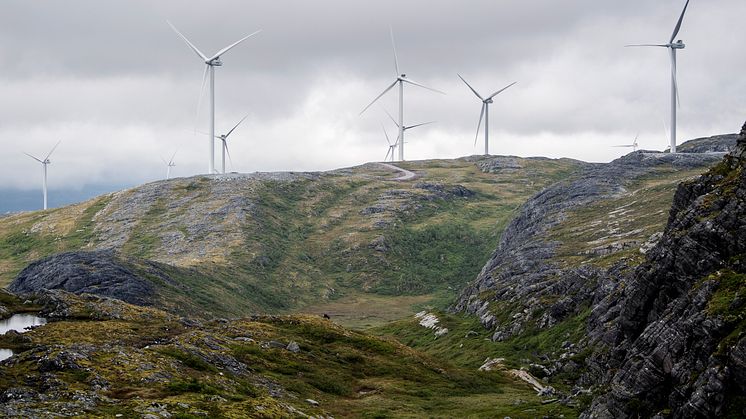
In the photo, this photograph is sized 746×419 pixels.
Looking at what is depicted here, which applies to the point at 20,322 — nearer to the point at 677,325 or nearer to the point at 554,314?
the point at 677,325

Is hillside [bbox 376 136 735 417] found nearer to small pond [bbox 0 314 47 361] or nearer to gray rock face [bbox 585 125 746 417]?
gray rock face [bbox 585 125 746 417]

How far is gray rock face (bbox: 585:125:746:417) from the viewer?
5916 centimetres

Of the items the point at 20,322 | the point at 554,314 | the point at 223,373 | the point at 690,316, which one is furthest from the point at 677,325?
the point at 20,322

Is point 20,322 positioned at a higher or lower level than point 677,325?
lower

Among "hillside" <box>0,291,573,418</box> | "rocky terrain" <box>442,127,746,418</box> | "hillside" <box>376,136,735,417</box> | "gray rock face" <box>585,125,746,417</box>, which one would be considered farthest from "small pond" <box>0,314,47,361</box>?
"gray rock face" <box>585,125,746,417</box>

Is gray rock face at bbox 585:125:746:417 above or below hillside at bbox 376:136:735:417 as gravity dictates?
above

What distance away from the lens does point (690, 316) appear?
66.4 metres

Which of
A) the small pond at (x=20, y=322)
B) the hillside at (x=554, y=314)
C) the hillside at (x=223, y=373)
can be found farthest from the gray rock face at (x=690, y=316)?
the small pond at (x=20, y=322)

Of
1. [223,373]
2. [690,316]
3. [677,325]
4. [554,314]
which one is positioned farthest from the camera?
[554,314]

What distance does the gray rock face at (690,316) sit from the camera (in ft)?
194

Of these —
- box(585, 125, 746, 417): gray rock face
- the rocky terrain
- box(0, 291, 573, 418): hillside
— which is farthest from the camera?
box(0, 291, 573, 418): hillside

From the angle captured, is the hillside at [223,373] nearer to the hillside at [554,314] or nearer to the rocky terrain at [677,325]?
the hillside at [554,314]

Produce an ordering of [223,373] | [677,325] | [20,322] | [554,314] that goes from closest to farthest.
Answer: [677,325], [223,373], [20,322], [554,314]

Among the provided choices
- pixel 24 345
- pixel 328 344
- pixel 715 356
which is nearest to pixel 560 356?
pixel 328 344
